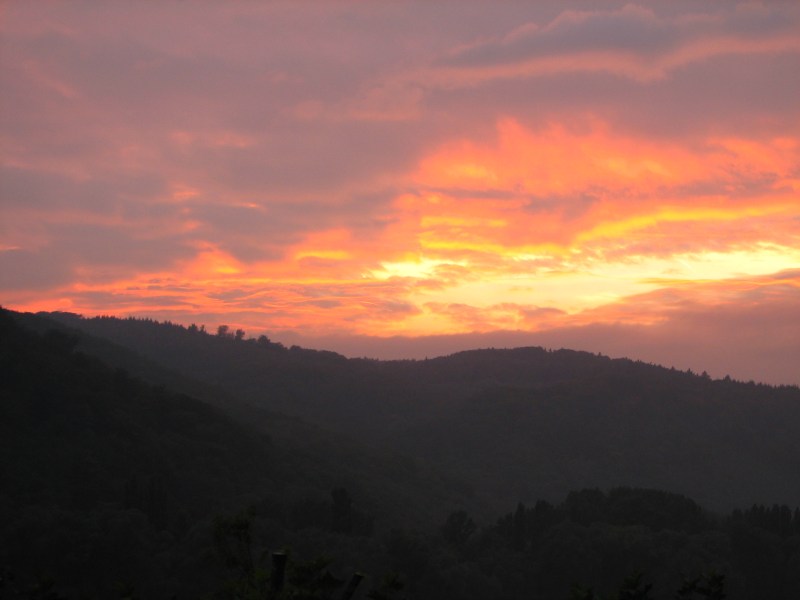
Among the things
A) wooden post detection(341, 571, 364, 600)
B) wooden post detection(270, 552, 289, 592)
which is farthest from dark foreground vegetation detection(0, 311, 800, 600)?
wooden post detection(341, 571, 364, 600)

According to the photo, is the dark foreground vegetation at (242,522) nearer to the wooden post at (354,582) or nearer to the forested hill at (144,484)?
the forested hill at (144,484)

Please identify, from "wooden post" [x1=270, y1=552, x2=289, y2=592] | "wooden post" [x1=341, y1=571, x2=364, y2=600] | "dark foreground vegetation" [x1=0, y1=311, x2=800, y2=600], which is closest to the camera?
"wooden post" [x1=341, y1=571, x2=364, y2=600]

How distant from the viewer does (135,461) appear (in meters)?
110

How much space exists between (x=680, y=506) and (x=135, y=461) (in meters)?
66.0

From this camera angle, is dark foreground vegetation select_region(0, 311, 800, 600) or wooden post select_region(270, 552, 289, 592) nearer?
wooden post select_region(270, 552, 289, 592)

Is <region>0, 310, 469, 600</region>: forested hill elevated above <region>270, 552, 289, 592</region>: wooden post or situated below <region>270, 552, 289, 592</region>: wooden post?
below

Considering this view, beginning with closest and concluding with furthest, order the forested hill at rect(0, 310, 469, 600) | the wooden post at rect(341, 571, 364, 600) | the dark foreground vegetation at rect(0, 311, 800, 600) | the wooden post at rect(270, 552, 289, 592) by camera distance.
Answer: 1. the wooden post at rect(341, 571, 364, 600)
2. the wooden post at rect(270, 552, 289, 592)
3. the dark foreground vegetation at rect(0, 311, 800, 600)
4. the forested hill at rect(0, 310, 469, 600)

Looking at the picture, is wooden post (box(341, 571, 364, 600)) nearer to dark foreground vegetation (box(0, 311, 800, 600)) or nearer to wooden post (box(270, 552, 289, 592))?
wooden post (box(270, 552, 289, 592))

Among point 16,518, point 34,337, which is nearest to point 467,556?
point 16,518

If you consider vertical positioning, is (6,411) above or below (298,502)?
above

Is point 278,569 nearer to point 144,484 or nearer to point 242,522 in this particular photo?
point 242,522

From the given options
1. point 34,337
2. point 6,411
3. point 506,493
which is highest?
point 34,337

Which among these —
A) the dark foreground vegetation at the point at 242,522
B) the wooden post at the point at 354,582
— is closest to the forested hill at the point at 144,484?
the dark foreground vegetation at the point at 242,522

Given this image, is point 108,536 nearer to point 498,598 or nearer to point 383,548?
point 383,548
